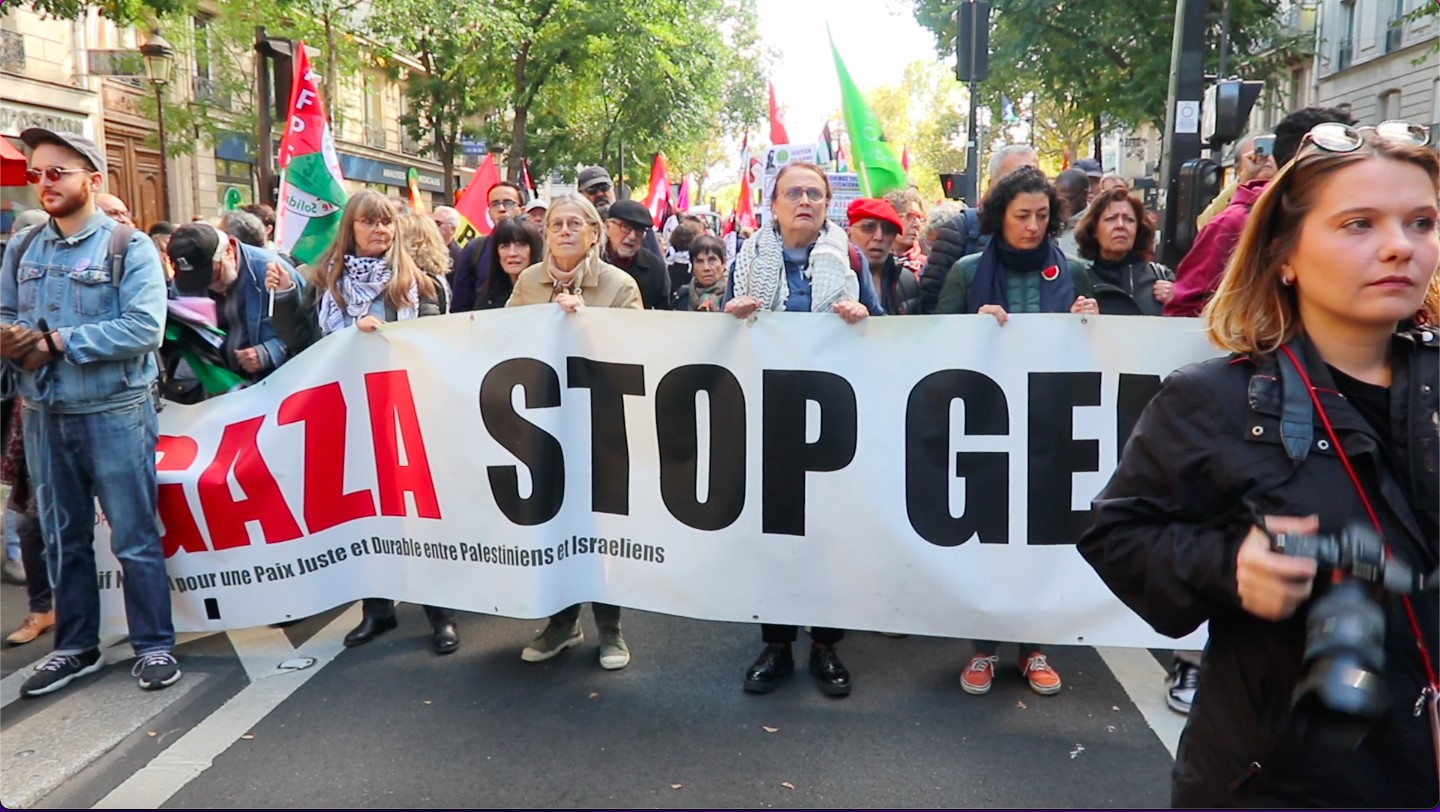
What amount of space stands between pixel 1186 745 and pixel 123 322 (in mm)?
3695

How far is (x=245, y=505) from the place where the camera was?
4.43 meters

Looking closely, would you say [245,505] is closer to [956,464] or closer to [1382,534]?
[956,464]

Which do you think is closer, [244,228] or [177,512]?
[177,512]

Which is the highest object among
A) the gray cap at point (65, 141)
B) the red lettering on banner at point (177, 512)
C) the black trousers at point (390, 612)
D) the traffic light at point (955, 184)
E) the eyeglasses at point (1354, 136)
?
the traffic light at point (955, 184)

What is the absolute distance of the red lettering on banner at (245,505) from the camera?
14.5 ft

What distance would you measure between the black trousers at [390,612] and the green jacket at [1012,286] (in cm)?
242

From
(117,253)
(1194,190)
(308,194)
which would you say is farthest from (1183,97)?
(117,253)

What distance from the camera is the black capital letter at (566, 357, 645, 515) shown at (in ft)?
13.7

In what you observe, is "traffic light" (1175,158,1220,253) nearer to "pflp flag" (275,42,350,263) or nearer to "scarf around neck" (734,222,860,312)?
"scarf around neck" (734,222,860,312)

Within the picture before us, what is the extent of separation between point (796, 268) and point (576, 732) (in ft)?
6.32

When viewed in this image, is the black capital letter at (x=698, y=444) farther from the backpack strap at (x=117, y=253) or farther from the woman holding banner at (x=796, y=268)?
the backpack strap at (x=117, y=253)

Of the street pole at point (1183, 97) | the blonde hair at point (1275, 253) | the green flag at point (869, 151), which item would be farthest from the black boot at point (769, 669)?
the street pole at point (1183, 97)

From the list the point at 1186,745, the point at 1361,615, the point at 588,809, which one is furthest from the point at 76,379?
the point at 1361,615

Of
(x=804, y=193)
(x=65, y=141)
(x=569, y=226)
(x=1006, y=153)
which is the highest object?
(x=1006, y=153)
